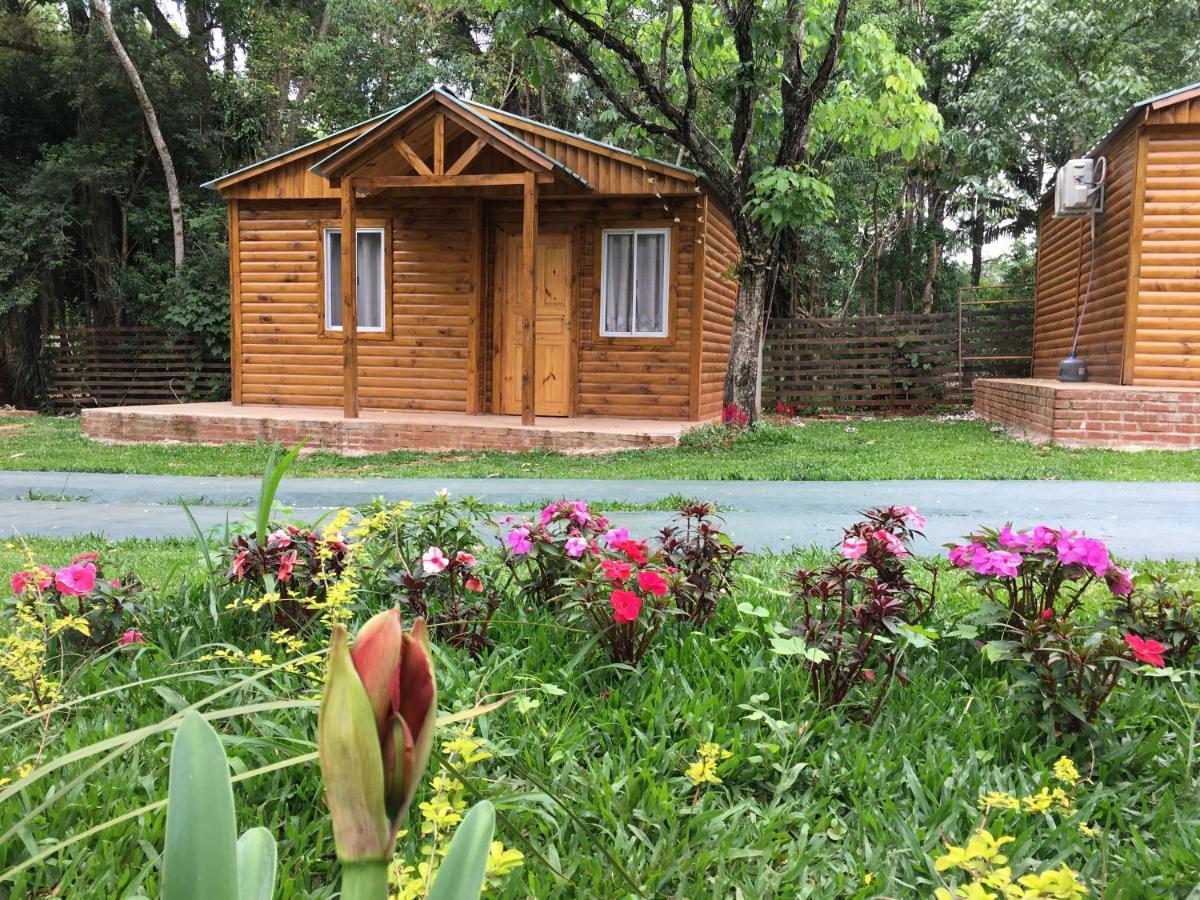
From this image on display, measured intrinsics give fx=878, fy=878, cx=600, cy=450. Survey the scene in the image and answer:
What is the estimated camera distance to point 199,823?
0.60 meters

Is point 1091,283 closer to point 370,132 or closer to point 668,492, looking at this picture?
point 668,492

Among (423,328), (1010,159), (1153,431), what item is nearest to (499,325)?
(423,328)

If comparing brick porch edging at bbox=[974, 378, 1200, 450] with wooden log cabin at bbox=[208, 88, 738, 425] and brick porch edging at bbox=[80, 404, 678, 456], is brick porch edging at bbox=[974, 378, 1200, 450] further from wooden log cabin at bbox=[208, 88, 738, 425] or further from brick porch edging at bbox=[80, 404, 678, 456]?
brick porch edging at bbox=[80, 404, 678, 456]

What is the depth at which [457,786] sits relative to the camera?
1799 mm

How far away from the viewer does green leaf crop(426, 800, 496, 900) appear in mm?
630

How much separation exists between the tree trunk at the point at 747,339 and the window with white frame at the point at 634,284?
128cm

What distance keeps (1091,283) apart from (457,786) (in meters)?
13.8

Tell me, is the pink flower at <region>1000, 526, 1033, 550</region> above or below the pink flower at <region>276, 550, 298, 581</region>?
above

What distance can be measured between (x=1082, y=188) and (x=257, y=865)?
1417 cm

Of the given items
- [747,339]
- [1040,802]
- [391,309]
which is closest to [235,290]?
[391,309]

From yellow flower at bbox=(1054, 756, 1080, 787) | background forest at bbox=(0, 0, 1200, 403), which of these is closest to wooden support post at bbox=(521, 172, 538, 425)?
background forest at bbox=(0, 0, 1200, 403)

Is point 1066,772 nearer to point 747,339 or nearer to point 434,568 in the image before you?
point 434,568

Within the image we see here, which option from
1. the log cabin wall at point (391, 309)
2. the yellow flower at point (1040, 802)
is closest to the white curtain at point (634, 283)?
the log cabin wall at point (391, 309)

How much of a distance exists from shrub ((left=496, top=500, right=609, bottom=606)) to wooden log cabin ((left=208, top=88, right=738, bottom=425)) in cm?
807
